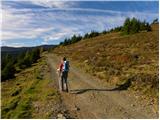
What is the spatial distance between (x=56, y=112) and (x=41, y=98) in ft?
13.7

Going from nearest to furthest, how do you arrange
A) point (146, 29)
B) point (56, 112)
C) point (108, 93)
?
point (56, 112), point (108, 93), point (146, 29)

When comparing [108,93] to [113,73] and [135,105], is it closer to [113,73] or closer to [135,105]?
[135,105]

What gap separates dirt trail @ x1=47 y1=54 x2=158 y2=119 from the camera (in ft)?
56.6

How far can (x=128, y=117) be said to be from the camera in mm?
16766

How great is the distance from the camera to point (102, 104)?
1950cm

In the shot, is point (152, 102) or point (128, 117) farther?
point (152, 102)

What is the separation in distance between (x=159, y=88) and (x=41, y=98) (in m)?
6.97

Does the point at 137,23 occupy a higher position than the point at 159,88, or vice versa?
the point at 137,23

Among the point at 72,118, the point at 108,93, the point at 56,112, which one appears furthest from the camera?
the point at 108,93

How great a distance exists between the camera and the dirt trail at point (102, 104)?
1727 centimetres

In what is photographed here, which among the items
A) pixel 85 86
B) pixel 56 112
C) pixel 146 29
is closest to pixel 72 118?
pixel 56 112

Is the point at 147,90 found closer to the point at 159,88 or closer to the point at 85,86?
the point at 159,88

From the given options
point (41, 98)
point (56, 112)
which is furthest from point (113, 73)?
point (56, 112)

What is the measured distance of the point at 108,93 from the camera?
22.6m
